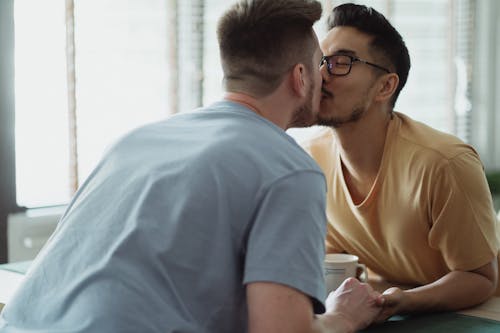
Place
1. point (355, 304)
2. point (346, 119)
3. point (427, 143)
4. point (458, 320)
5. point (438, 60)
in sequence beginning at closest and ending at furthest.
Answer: point (355, 304)
point (458, 320)
point (427, 143)
point (346, 119)
point (438, 60)

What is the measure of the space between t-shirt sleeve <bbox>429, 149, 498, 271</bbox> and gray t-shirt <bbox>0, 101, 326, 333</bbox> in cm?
58

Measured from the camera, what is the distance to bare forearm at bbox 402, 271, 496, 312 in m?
1.47

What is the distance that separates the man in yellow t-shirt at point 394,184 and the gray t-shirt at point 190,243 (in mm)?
484

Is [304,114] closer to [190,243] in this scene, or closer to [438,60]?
[190,243]

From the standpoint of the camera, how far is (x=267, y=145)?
1.13 metres

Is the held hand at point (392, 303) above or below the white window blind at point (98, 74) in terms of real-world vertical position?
below

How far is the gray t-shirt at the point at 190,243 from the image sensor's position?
1.04 m

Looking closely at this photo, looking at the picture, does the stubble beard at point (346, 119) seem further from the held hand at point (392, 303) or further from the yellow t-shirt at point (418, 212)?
the held hand at point (392, 303)

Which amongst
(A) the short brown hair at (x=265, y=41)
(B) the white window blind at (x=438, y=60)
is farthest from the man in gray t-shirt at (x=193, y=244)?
(B) the white window blind at (x=438, y=60)

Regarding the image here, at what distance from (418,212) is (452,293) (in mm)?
229

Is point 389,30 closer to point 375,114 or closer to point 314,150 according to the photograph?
point 375,114

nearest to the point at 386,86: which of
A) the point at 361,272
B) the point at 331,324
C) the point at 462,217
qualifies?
the point at 462,217

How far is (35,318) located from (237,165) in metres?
0.38

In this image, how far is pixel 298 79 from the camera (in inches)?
51.8
